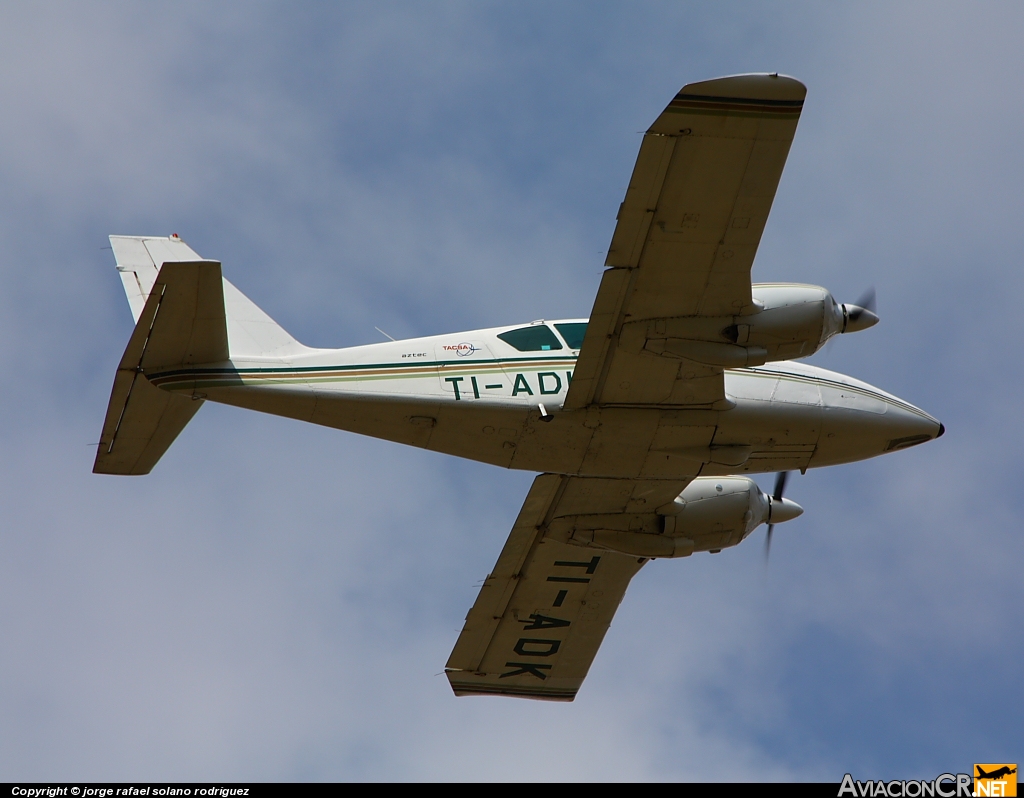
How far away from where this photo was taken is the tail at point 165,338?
23594 mm

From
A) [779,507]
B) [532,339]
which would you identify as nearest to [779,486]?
[779,507]

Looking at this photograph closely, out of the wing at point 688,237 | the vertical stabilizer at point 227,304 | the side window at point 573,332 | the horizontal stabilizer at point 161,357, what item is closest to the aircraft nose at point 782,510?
the wing at point 688,237

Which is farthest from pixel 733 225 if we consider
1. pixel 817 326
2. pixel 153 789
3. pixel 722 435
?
pixel 153 789

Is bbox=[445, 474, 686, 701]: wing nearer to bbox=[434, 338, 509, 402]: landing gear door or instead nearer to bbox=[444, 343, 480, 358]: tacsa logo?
bbox=[434, 338, 509, 402]: landing gear door

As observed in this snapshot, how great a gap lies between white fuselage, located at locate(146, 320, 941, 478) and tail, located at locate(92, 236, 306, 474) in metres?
0.48

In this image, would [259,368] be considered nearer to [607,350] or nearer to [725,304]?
[607,350]

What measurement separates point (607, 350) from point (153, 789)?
1217 centimetres

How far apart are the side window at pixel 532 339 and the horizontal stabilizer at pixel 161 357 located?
610 cm

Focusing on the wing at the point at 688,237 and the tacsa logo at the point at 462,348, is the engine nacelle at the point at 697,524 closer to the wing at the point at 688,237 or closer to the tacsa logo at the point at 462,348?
the wing at the point at 688,237

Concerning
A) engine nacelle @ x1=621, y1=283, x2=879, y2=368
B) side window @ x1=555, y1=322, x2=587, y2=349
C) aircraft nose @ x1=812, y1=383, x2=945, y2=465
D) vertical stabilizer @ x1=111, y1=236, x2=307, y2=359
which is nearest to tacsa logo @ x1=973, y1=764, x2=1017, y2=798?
aircraft nose @ x1=812, y1=383, x2=945, y2=465

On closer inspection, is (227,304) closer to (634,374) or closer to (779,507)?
(634,374)

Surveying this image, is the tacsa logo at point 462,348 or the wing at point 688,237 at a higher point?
the wing at point 688,237

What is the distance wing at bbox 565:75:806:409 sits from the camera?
21875 mm

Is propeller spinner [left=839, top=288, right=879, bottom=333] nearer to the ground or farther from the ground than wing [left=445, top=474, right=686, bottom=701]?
farther from the ground
